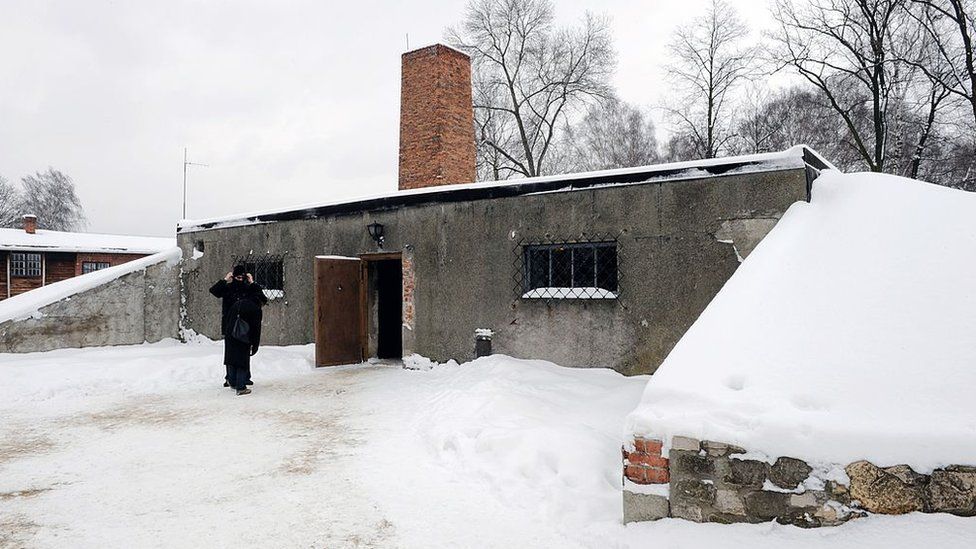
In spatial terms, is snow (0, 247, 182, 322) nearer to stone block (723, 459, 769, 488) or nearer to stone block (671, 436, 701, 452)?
stone block (671, 436, 701, 452)

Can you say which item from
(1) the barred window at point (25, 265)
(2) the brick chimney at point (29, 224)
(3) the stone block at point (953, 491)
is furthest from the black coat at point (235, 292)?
(2) the brick chimney at point (29, 224)

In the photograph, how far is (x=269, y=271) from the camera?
33.9 feet

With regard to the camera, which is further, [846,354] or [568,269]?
[568,269]

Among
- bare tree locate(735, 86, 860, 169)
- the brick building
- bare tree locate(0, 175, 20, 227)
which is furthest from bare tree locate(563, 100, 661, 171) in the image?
bare tree locate(0, 175, 20, 227)

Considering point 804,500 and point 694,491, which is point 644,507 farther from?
point 804,500

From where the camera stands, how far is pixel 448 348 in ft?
26.6

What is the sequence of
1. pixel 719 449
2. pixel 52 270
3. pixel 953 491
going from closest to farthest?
1. pixel 953 491
2. pixel 719 449
3. pixel 52 270

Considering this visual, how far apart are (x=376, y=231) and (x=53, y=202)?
147ft

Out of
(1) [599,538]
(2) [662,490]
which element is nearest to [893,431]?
(2) [662,490]

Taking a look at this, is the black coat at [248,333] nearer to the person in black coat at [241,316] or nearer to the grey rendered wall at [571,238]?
the person in black coat at [241,316]

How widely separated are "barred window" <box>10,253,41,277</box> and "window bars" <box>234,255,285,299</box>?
18035 mm

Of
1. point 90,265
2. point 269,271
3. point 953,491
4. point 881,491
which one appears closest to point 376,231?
point 269,271

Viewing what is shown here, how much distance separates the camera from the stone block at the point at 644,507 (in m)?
2.92

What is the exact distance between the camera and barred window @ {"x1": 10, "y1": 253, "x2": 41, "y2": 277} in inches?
865
